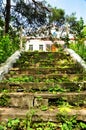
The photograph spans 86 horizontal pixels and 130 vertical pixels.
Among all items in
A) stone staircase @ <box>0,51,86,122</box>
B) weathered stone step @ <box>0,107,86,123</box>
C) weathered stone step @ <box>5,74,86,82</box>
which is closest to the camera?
weathered stone step @ <box>0,107,86,123</box>

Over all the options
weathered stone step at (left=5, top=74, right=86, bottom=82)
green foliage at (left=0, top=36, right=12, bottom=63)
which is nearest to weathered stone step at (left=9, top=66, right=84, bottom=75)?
weathered stone step at (left=5, top=74, right=86, bottom=82)

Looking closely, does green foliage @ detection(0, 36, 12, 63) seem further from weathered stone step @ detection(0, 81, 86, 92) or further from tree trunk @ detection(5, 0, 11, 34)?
tree trunk @ detection(5, 0, 11, 34)

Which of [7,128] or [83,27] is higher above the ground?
[83,27]

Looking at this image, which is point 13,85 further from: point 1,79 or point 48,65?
point 48,65

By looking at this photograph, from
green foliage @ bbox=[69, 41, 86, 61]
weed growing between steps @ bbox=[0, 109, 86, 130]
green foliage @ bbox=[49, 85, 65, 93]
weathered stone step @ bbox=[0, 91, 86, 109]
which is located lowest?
weed growing between steps @ bbox=[0, 109, 86, 130]

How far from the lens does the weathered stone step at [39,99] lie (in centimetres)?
589

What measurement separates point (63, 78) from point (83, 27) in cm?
653

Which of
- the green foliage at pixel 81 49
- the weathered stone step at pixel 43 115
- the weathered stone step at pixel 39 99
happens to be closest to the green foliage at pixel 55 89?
the weathered stone step at pixel 39 99

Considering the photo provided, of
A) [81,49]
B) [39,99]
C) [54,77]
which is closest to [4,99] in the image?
[39,99]

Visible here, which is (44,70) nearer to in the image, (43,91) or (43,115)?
(43,91)

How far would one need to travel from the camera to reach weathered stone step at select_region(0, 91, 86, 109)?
5.89m

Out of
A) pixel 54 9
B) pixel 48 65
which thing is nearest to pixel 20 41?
pixel 54 9

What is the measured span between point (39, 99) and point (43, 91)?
80 centimetres

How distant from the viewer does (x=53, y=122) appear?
203 inches
